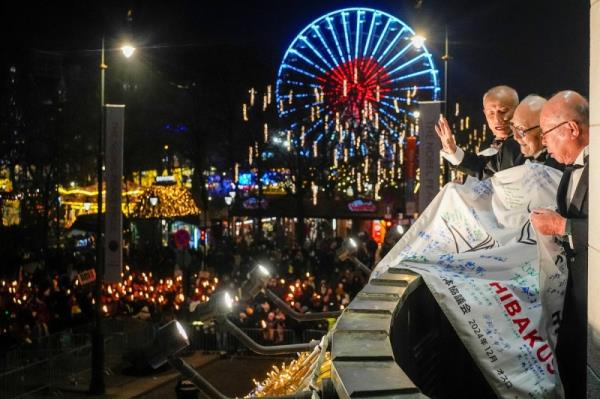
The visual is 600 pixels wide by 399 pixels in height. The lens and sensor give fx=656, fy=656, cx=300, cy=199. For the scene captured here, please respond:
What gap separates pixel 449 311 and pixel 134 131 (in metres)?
36.6

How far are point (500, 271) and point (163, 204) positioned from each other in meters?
26.9

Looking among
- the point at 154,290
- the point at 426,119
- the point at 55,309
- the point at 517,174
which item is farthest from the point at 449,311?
the point at 154,290

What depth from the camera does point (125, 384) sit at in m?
16.1

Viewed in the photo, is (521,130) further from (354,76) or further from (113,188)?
(354,76)

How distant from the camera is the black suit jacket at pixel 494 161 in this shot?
4.70 meters

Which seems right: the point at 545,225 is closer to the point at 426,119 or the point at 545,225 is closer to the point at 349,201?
the point at 426,119

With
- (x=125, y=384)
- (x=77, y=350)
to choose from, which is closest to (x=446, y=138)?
(x=77, y=350)

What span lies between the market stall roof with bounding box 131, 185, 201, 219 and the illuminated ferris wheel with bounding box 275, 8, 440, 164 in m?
7.41

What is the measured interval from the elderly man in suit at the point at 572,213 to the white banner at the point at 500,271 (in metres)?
0.10

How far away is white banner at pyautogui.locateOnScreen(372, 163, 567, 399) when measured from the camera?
3.01 m

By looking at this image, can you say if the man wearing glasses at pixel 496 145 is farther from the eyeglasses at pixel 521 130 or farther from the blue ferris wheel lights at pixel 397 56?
the blue ferris wheel lights at pixel 397 56

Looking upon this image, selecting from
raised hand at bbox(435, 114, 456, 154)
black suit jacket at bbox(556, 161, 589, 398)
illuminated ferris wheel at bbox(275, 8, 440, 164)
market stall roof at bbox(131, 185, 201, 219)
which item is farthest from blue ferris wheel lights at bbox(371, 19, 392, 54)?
black suit jacket at bbox(556, 161, 589, 398)

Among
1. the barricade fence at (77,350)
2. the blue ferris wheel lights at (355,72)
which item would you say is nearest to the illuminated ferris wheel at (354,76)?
the blue ferris wheel lights at (355,72)

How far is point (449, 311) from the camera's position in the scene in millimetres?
3199
